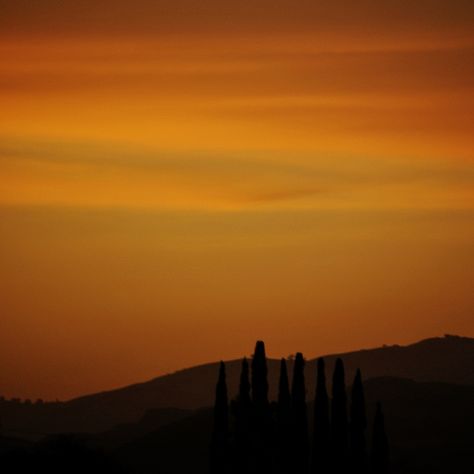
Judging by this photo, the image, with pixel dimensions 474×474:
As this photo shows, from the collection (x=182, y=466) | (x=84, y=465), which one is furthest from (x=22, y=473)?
(x=182, y=466)

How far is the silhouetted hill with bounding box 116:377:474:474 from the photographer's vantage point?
12369cm

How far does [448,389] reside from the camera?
522 ft

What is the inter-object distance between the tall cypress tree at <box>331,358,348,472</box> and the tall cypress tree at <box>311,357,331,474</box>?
0.46 m

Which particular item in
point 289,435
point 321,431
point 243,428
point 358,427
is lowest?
point 289,435

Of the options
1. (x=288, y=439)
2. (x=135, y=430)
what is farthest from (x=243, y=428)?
(x=135, y=430)

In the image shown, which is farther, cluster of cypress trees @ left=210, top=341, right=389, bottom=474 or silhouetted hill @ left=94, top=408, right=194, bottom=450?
silhouetted hill @ left=94, top=408, right=194, bottom=450

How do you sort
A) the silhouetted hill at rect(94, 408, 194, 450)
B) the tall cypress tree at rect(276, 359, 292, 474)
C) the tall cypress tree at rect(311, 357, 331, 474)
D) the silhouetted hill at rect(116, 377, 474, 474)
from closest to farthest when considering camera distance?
the tall cypress tree at rect(276, 359, 292, 474) → the tall cypress tree at rect(311, 357, 331, 474) → the silhouetted hill at rect(116, 377, 474, 474) → the silhouetted hill at rect(94, 408, 194, 450)

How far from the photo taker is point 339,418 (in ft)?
304

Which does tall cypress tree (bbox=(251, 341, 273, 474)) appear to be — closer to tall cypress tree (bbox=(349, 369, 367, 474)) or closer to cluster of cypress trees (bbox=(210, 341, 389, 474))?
cluster of cypress trees (bbox=(210, 341, 389, 474))

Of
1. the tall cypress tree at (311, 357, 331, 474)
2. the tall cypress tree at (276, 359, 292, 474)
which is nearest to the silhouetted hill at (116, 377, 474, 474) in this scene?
the tall cypress tree at (311, 357, 331, 474)

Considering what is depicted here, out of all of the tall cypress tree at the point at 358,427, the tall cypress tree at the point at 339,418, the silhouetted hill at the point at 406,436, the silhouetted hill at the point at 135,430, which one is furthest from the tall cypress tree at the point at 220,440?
the silhouetted hill at the point at 135,430

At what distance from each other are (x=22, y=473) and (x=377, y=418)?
18.8 meters

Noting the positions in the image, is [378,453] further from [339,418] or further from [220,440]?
[220,440]

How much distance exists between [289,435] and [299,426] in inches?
27.4
